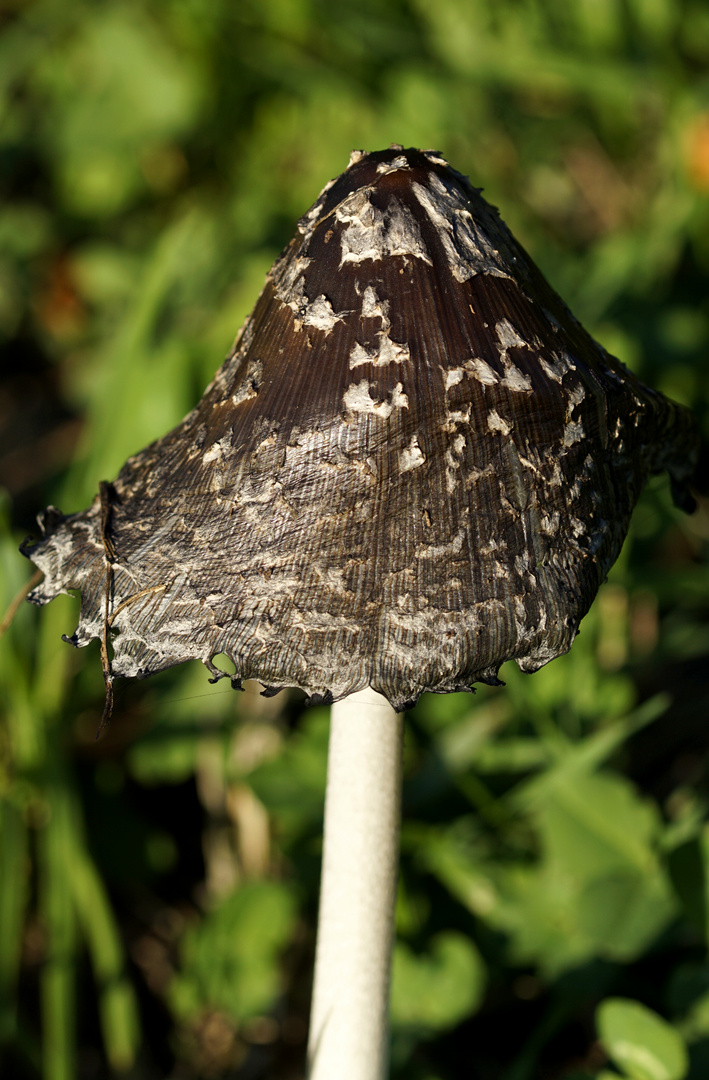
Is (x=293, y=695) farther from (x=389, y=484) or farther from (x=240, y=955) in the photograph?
(x=389, y=484)

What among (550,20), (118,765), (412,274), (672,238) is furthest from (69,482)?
(550,20)

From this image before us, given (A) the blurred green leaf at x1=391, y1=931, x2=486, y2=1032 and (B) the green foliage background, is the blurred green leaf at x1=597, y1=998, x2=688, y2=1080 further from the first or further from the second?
(A) the blurred green leaf at x1=391, y1=931, x2=486, y2=1032

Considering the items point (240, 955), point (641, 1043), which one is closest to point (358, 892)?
point (641, 1043)

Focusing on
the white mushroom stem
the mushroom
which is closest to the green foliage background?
the white mushroom stem

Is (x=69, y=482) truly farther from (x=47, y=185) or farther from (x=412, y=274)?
(x=47, y=185)

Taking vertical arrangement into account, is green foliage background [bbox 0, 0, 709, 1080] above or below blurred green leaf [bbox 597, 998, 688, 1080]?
above
